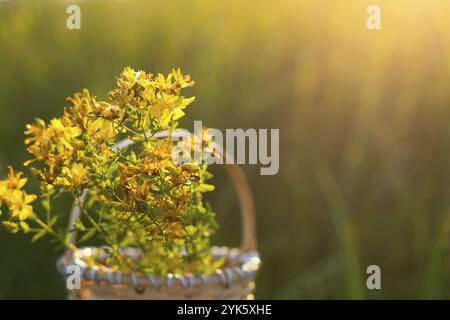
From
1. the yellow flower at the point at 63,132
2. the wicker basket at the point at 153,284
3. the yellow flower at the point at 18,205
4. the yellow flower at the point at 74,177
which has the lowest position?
the wicker basket at the point at 153,284

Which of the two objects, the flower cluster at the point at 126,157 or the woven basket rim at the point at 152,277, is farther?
the woven basket rim at the point at 152,277

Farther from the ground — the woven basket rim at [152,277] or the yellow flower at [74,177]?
the yellow flower at [74,177]

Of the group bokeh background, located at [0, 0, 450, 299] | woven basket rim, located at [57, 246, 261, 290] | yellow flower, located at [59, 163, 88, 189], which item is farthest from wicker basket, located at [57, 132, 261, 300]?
bokeh background, located at [0, 0, 450, 299]

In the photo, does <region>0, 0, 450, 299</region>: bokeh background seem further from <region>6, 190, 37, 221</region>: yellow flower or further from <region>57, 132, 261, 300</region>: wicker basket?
<region>6, 190, 37, 221</region>: yellow flower

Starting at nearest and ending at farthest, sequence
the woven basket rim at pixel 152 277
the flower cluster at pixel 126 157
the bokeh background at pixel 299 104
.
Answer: the flower cluster at pixel 126 157
the woven basket rim at pixel 152 277
the bokeh background at pixel 299 104

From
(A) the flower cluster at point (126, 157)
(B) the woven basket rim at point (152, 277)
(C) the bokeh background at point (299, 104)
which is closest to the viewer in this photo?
(A) the flower cluster at point (126, 157)

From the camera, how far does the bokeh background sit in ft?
6.18

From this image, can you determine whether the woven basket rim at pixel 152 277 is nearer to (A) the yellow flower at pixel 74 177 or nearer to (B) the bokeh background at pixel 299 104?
(A) the yellow flower at pixel 74 177

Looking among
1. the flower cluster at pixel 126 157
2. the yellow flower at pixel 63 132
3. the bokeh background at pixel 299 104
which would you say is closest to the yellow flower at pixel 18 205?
the flower cluster at pixel 126 157

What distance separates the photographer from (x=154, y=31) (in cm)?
213

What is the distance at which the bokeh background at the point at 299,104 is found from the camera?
1.88 meters

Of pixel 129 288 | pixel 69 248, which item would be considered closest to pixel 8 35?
pixel 69 248
